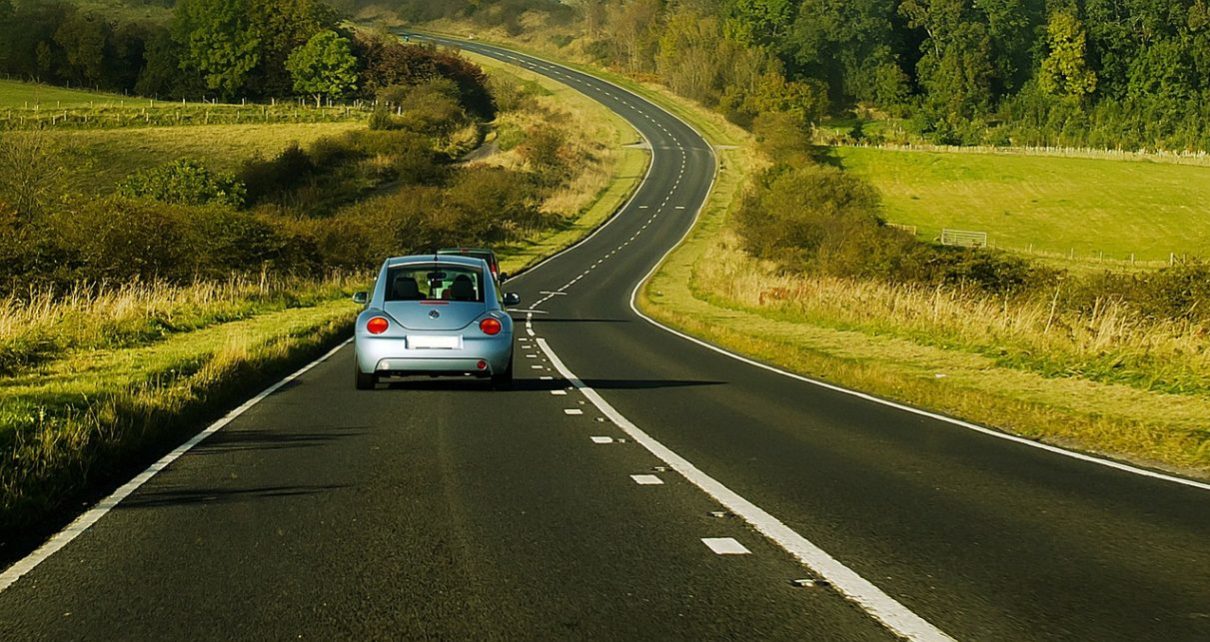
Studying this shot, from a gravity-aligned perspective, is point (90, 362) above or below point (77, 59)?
below

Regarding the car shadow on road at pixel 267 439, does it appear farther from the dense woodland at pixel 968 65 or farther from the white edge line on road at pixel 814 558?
the dense woodland at pixel 968 65

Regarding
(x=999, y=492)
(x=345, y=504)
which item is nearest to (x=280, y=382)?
(x=345, y=504)

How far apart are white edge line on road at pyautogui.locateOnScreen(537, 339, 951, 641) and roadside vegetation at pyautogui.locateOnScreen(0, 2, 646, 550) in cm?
436

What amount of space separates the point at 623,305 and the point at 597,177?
57.6 m

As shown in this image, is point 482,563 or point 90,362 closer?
point 482,563

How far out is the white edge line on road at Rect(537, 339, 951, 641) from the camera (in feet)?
18.7

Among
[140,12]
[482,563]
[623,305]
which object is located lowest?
[623,305]

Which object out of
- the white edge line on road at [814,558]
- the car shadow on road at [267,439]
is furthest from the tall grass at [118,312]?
→ the white edge line on road at [814,558]

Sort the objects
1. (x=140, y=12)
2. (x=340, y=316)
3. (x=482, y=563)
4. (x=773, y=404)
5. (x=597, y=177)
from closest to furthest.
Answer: (x=482, y=563)
(x=773, y=404)
(x=340, y=316)
(x=597, y=177)
(x=140, y=12)

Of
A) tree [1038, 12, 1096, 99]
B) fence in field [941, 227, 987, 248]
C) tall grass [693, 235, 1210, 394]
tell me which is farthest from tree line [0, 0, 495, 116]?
tall grass [693, 235, 1210, 394]

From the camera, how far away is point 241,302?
32.2 m

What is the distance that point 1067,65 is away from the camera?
134 m

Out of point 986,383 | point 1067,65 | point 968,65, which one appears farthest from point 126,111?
point 986,383

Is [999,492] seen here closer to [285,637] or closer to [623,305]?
[285,637]
